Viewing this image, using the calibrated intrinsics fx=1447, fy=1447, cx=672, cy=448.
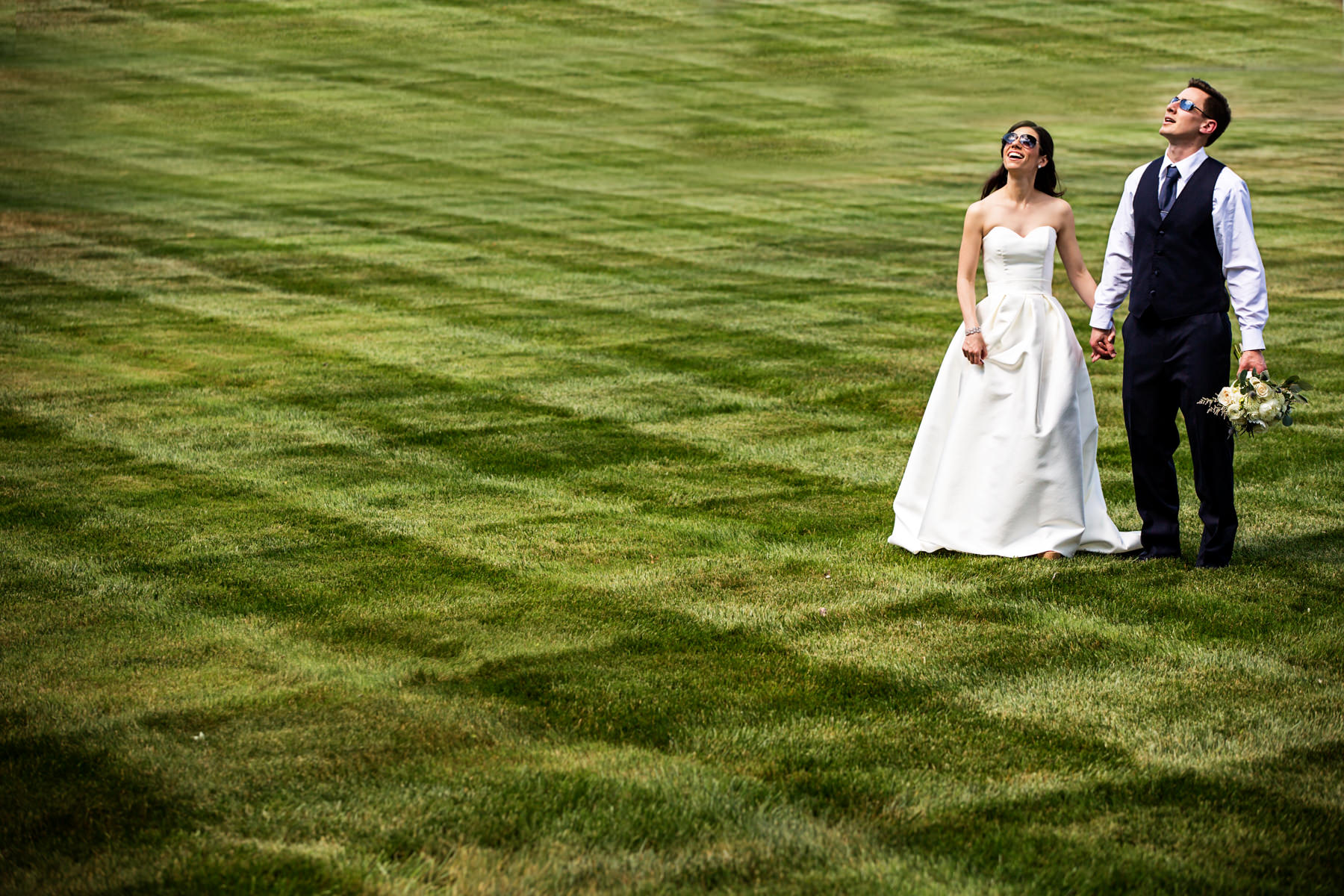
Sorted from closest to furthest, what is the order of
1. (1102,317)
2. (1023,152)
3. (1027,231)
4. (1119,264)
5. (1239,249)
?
(1239,249) → (1119,264) → (1102,317) → (1023,152) → (1027,231)

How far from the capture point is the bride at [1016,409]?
26.9 feet

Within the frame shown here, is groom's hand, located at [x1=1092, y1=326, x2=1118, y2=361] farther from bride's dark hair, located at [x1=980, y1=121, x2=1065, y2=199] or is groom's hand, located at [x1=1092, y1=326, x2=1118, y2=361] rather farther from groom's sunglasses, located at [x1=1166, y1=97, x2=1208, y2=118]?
groom's sunglasses, located at [x1=1166, y1=97, x2=1208, y2=118]

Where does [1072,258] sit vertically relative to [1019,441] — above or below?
above

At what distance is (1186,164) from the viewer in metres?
7.70

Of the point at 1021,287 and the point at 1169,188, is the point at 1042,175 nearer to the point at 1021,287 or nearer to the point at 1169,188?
the point at 1021,287

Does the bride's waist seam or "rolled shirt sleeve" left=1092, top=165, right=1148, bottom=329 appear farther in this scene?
the bride's waist seam

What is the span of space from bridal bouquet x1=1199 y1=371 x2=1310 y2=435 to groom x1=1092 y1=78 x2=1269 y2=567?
0.14 meters

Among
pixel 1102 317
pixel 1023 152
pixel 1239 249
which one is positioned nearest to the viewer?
pixel 1239 249

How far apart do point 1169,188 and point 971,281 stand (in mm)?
1261

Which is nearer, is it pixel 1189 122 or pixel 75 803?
pixel 75 803

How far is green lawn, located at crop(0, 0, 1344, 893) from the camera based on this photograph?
4.84 m

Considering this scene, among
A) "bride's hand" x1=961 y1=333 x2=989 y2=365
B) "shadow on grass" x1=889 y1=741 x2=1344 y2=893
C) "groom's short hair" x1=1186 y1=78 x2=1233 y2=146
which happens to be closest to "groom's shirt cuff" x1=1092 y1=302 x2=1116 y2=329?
"bride's hand" x1=961 y1=333 x2=989 y2=365

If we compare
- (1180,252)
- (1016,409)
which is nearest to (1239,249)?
(1180,252)

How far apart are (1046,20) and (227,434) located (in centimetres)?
5261
